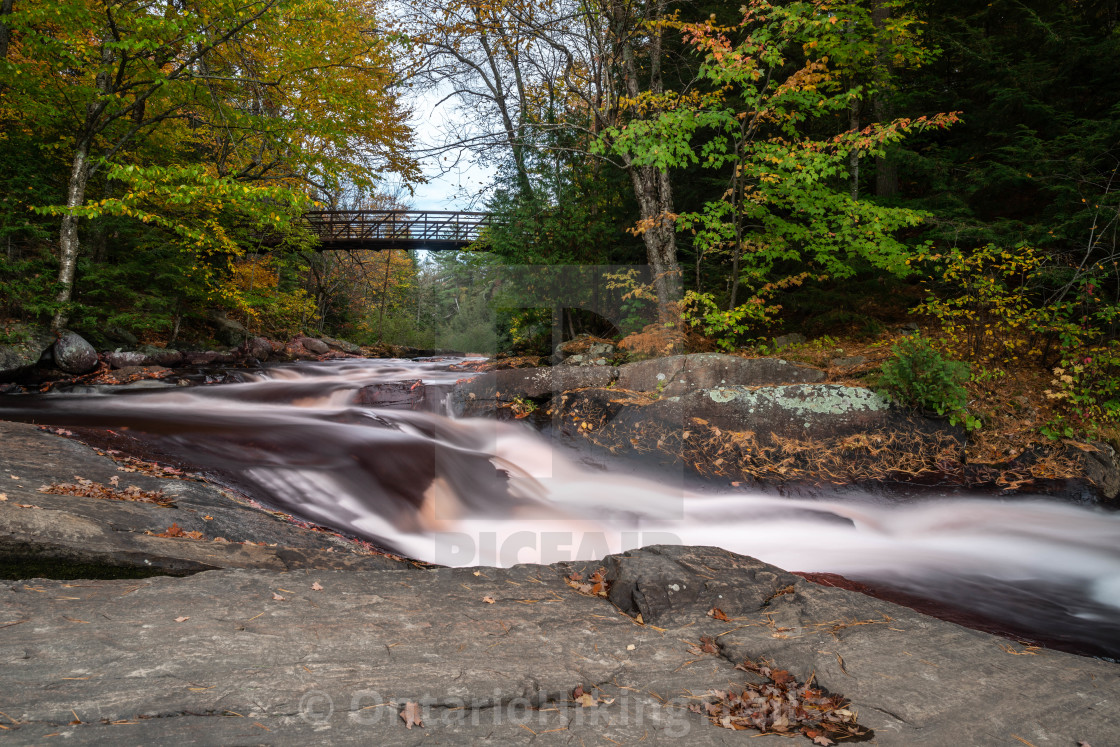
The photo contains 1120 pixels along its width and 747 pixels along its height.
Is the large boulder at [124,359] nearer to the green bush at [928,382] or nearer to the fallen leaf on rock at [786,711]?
the fallen leaf on rock at [786,711]

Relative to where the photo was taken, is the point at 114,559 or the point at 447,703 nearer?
the point at 447,703

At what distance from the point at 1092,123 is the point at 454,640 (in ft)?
33.8

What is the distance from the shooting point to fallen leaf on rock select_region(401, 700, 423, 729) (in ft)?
5.60

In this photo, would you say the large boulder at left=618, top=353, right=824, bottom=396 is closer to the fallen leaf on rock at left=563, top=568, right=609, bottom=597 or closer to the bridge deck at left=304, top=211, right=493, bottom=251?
the fallen leaf on rock at left=563, top=568, right=609, bottom=597

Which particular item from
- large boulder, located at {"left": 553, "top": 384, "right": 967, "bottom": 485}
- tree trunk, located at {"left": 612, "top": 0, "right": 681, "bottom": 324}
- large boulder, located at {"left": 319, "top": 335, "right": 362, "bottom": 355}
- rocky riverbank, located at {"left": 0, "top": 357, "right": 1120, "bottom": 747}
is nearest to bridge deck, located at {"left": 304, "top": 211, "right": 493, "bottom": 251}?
large boulder, located at {"left": 319, "top": 335, "right": 362, "bottom": 355}

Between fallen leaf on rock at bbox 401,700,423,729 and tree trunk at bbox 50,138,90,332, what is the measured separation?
12645 millimetres

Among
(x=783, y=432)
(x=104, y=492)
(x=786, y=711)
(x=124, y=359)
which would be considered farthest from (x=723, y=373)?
(x=124, y=359)

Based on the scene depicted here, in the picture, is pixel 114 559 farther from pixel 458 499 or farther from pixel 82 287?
pixel 82 287

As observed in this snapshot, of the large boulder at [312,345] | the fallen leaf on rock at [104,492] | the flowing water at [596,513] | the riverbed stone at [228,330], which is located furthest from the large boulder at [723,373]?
the large boulder at [312,345]

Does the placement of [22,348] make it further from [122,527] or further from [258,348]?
[122,527]

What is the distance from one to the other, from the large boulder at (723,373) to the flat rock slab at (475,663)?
451 centimetres

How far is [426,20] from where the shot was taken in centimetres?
993

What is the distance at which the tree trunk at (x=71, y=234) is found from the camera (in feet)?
33.9

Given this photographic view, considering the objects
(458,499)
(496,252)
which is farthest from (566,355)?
(458,499)
